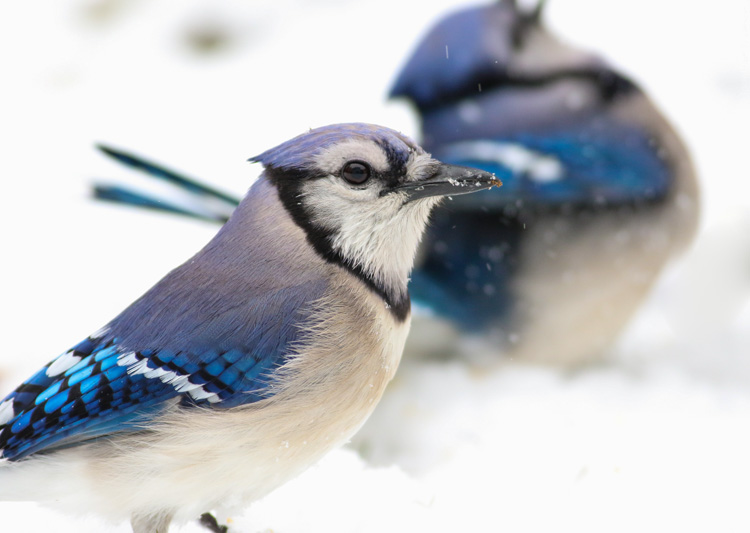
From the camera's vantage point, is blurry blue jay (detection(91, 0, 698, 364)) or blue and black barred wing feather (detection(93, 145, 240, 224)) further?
blurry blue jay (detection(91, 0, 698, 364))

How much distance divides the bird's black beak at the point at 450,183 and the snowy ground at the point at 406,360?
70 cm

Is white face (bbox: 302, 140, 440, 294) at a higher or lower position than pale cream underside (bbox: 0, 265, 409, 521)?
higher

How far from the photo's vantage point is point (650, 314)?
301 cm

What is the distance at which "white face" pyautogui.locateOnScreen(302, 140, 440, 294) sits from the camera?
1.33 meters

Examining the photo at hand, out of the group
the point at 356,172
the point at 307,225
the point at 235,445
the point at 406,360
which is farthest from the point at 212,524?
the point at 406,360

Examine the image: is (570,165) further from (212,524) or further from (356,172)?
(212,524)

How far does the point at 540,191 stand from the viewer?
2.33 metres

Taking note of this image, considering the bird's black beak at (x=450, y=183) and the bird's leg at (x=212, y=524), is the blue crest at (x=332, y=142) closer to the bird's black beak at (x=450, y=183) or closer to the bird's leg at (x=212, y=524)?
the bird's black beak at (x=450, y=183)

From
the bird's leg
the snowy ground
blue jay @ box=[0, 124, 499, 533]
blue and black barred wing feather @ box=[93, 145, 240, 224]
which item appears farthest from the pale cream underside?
blue and black barred wing feather @ box=[93, 145, 240, 224]

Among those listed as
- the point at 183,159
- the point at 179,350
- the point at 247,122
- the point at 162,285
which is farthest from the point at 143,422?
the point at 247,122

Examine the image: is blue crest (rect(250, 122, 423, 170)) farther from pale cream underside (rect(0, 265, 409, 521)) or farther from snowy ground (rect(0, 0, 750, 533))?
snowy ground (rect(0, 0, 750, 533))

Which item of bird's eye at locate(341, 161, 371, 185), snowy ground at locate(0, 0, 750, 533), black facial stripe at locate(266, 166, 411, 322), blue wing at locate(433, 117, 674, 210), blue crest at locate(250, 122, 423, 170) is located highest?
blue crest at locate(250, 122, 423, 170)

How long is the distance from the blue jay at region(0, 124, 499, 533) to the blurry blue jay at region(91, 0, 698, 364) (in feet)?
3.15

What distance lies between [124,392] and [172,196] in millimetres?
783
